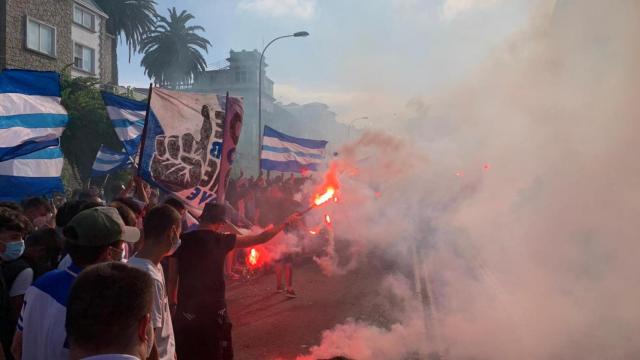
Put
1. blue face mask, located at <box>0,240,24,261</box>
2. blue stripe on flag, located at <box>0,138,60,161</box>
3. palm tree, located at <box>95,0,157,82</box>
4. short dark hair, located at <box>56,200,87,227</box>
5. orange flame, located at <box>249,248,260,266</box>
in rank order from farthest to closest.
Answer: palm tree, located at <box>95,0,157,82</box> → orange flame, located at <box>249,248,260,266</box> → blue stripe on flag, located at <box>0,138,60,161</box> → short dark hair, located at <box>56,200,87,227</box> → blue face mask, located at <box>0,240,24,261</box>

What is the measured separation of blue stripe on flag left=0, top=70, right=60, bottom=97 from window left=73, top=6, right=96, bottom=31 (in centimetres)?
2562

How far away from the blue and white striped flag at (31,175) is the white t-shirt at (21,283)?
10.6ft

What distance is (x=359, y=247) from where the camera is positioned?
15.4 meters

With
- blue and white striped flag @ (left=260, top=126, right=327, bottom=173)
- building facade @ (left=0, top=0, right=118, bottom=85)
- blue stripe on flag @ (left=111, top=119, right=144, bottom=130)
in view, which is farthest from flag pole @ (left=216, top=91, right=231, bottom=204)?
building facade @ (left=0, top=0, right=118, bottom=85)

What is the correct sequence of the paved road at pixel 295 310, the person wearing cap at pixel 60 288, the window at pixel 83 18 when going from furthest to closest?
the window at pixel 83 18 < the paved road at pixel 295 310 < the person wearing cap at pixel 60 288

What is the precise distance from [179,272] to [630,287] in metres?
6.97

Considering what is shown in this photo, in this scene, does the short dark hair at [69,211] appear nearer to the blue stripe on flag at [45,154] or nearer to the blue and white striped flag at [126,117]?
the blue stripe on flag at [45,154]

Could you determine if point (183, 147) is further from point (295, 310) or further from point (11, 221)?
point (295, 310)

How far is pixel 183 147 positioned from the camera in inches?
246

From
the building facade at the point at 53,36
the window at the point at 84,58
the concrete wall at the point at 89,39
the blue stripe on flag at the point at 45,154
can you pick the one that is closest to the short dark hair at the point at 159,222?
the blue stripe on flag at the point at 45,154

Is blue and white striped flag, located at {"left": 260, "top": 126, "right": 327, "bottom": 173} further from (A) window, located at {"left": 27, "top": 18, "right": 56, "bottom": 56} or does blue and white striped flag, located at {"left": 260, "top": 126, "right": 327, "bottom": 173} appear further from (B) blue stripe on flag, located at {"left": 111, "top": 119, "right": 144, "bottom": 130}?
(A) window, located at {"left": 27, "top": 18, "right": 56, "bottom": 56}

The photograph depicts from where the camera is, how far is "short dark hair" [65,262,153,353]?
5.55 ft

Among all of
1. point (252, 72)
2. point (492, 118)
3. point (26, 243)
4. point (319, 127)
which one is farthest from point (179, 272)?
point (319, 127)

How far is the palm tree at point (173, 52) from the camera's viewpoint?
161ft
